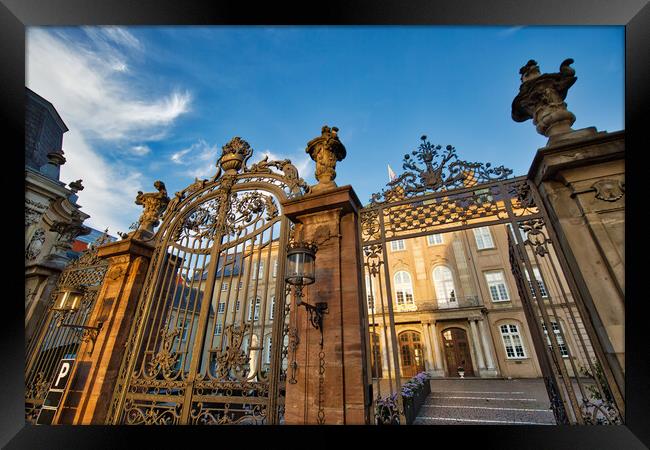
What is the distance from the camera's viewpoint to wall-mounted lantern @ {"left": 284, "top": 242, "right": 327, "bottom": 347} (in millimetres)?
3279

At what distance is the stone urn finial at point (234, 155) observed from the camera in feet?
19.0

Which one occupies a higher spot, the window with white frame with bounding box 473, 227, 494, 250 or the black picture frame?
the window with white frame with bounding box 473, 227, 494, 250

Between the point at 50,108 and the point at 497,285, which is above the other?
the point at 50,108

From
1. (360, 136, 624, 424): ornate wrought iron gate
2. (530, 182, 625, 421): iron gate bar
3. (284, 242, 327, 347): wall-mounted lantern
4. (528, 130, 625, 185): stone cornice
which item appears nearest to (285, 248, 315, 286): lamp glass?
(284, 242, 327, 347): wall-mounted lantern

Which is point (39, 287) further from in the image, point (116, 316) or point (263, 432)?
point (263, 432)

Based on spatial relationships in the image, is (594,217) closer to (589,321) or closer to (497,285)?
(589,321)

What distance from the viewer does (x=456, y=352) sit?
1692cm

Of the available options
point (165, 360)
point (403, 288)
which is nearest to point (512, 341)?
point (403, 288)

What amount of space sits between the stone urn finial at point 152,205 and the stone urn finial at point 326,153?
4.15m

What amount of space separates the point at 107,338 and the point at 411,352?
16.5 metres

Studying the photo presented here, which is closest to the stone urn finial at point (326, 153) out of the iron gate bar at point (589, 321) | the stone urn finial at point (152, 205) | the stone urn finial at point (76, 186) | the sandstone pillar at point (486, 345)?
the iron gate bar at point (589, 321)

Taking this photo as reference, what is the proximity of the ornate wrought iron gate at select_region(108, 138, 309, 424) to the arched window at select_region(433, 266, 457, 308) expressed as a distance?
15702 mm

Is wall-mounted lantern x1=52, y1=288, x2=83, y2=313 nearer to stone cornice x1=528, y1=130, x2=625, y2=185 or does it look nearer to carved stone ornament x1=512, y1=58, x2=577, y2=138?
stone cornice x1=528, y1=130, x2=625, y2=185
